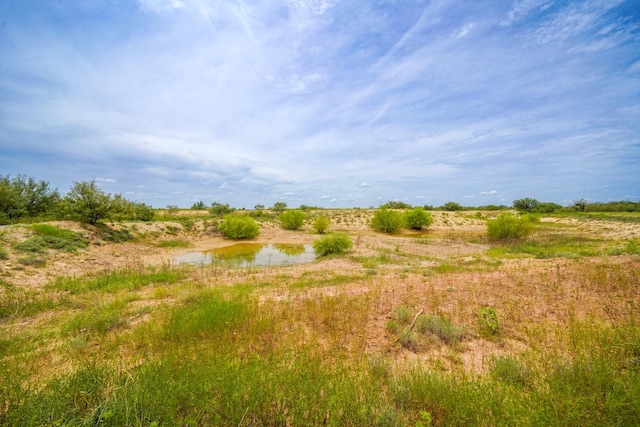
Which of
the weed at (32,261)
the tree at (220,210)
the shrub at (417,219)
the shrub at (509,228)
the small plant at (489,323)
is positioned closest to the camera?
A: the small plant at (489,323)

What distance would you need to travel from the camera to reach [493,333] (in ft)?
17.2

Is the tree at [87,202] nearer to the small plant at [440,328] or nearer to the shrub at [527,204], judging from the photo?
the small plant at [440,328]

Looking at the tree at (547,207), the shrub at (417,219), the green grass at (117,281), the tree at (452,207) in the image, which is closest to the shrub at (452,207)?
→ the tree at (452,207)

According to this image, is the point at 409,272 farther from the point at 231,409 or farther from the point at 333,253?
the point at 231,409

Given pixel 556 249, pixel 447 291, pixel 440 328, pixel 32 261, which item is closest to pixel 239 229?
pixel 32 261

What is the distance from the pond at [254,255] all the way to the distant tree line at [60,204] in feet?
24.8

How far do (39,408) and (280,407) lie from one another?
225cm

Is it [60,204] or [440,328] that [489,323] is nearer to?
[440,328]

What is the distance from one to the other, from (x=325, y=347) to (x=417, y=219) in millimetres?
31999

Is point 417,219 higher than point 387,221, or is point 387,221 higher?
point 417,219

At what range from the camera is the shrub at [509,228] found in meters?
22.7

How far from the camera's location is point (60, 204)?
18297 mm

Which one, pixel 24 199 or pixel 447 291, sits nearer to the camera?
pixel 447 291

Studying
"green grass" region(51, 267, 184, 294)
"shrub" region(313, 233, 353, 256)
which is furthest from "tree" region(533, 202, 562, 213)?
"green grass" region(51, 267, 184, 294)
